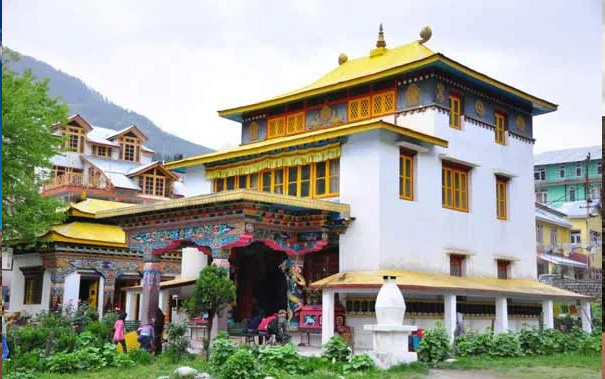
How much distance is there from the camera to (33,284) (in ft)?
99.8

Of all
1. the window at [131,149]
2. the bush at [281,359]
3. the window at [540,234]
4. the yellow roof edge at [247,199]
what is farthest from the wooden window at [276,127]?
the window at [131,149]

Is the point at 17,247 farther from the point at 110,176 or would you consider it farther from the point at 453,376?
the point at 453,376

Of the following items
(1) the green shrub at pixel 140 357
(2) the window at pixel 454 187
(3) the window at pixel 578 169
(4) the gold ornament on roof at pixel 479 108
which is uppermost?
(3) the window at pixel 578 169

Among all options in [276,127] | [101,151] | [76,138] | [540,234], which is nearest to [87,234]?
[276,127]

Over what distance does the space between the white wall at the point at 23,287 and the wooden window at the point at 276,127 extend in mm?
11105

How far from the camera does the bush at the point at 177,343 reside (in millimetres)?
15156

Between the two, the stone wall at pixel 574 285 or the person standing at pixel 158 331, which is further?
the stone wall at pixel 574 285

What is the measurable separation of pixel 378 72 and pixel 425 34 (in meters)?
3.35

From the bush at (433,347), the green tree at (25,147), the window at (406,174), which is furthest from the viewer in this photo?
the green tree at (25,147)

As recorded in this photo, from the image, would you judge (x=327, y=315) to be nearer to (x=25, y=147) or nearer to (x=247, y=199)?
(x=247, y=199)

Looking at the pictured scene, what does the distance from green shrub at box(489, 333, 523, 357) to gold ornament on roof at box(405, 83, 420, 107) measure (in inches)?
279

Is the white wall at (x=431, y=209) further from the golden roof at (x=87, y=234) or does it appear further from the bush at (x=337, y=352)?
the golden roof at (x=87, y=234)

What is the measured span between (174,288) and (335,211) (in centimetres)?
683

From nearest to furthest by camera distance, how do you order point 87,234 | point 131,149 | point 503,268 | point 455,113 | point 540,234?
1. point 455,113
2. point 503,268
3. point 87,234
4. point 540,234
5. point 131,149
